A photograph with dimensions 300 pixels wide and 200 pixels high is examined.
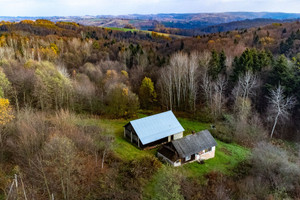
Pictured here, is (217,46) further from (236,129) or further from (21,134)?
(21,134)

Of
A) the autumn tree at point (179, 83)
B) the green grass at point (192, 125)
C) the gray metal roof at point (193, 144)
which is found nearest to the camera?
the gray metal roof at point (193, 144)

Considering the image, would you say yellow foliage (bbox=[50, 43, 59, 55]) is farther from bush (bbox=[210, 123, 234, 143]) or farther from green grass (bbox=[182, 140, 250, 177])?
green grass (bbox=[182, 140, 250, 177])

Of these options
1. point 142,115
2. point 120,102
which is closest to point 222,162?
point 142,115

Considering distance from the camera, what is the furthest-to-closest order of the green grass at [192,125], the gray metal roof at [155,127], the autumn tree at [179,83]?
the autumn tree at [179,83] < the green grass at [192,125] < the gray metal roof at [155,127]

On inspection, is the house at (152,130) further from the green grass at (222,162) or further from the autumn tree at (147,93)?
the autumn tree at (147,93)

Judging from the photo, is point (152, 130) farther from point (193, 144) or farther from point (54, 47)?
point (54, 47)

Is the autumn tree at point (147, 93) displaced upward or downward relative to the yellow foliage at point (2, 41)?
downward

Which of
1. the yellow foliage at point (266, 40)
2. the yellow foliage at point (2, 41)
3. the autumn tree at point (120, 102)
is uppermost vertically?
the yellow foliage at point (2, 41)

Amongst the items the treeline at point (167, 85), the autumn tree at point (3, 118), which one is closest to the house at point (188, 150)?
the treeline at point (167, 85)

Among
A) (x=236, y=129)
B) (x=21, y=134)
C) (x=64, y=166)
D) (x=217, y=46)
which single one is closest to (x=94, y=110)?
(x=21, y=134)

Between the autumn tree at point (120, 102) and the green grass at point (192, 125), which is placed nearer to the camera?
the green grass at point (192, 125)
